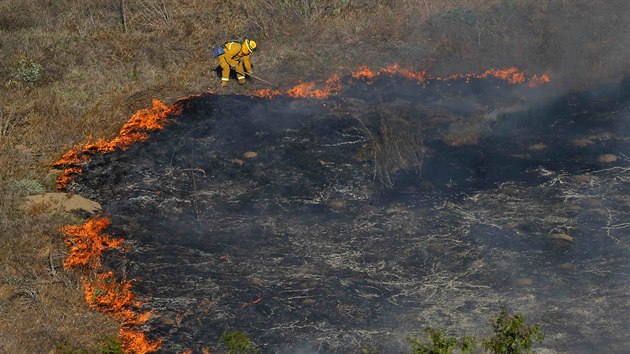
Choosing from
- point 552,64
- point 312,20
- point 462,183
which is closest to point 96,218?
point 462,183

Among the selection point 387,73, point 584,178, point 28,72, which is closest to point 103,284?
point 584,178

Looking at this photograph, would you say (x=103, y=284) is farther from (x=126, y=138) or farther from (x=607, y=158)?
(x=607, y=158)

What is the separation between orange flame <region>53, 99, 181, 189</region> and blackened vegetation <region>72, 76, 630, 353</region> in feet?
0.87

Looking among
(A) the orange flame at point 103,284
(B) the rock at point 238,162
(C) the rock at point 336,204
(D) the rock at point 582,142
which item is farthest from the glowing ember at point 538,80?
(A) the orange flame at point 103,284

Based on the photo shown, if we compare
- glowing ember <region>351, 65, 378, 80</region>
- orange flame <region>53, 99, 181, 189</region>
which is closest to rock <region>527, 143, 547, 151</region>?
glowing ember <region>351, 65, 378, 80</region>

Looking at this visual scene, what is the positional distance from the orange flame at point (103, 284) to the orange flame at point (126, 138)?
1.90m

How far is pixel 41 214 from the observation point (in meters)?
12.6

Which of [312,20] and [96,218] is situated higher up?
[312,20]

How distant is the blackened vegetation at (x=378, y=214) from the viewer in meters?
10.0

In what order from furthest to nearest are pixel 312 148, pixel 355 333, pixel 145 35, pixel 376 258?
pixel 145 35 → pixel 312 148 → pixel 376 258 → pixel 355 333

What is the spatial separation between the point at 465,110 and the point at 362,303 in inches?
256

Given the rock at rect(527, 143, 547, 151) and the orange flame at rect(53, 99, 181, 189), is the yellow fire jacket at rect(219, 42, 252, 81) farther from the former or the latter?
the rock at rect(527, 143, 547, 151)

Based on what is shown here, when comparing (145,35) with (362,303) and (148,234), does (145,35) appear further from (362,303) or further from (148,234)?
(362,303)

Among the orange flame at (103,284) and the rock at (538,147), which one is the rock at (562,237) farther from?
the orange flame at (103,284)
